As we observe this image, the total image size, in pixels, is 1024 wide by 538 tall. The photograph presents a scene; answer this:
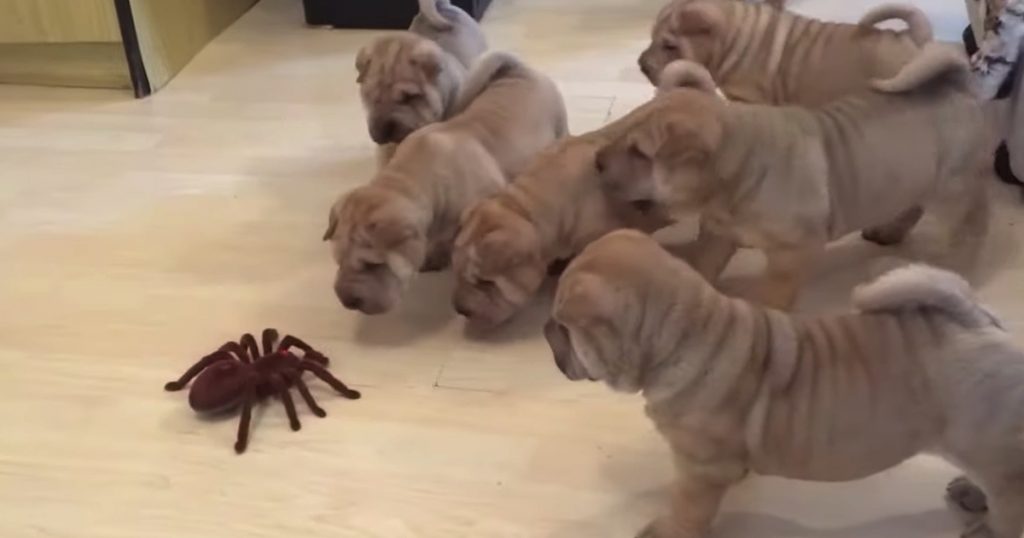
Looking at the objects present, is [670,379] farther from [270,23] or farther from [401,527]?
[270,23]

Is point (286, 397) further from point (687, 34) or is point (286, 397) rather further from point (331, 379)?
point (687, 34)

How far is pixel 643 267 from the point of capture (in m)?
1.12

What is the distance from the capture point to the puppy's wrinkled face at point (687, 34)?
1.78 m

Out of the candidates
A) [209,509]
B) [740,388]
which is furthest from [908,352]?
[209,509]

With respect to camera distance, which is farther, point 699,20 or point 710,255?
point 699,20

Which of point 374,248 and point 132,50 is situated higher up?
point 374,248

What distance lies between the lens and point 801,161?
4.84ft

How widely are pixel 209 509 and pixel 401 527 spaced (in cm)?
22

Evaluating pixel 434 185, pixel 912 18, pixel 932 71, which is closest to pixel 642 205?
pixel 434 185

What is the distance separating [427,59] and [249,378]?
55 centimetres

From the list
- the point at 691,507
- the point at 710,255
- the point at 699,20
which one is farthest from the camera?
the point at 699,20

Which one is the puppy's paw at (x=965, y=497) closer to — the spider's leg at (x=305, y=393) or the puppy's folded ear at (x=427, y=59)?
the spider's leg at (x=305, y=393)

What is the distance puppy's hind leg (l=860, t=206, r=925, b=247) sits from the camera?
170 centimetres

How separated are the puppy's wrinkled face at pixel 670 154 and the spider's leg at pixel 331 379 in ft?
1.34
